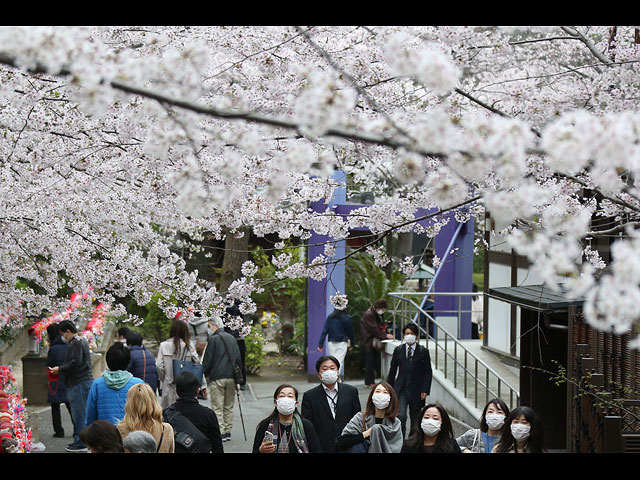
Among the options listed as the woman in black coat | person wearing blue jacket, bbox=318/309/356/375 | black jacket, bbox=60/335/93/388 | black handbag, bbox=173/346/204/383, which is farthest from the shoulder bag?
person wearing blue jacket, bbox=318/309/356/375

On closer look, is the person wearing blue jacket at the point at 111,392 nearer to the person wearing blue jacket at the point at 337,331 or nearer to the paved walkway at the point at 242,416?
the paved walkway at the point at 242,416

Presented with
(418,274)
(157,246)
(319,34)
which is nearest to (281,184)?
(319,34)

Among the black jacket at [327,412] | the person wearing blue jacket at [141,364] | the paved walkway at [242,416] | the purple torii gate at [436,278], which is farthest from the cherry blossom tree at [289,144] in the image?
the purple torii gate at [436,278]

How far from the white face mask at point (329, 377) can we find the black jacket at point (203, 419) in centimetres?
120

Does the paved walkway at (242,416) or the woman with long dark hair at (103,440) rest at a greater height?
the woman with long dark hair at (103,440)

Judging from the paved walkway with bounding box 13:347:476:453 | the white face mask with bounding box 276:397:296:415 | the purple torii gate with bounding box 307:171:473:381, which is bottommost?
the paved walkway with bounding box 13:347:476:453

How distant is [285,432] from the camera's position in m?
5.86

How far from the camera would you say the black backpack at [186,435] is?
5484 millimetres

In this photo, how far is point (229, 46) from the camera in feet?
20.8

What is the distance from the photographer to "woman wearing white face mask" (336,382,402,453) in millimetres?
6031

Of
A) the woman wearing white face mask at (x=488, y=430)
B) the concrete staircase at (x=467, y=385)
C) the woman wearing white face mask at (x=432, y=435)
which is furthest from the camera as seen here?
the concrete staircase at (x=467, y=385)

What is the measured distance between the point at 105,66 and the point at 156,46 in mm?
3370

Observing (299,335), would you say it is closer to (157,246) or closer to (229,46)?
(157,246)

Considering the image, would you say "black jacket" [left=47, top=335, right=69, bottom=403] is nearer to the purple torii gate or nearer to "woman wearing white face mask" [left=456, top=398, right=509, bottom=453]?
the purple torii gate
